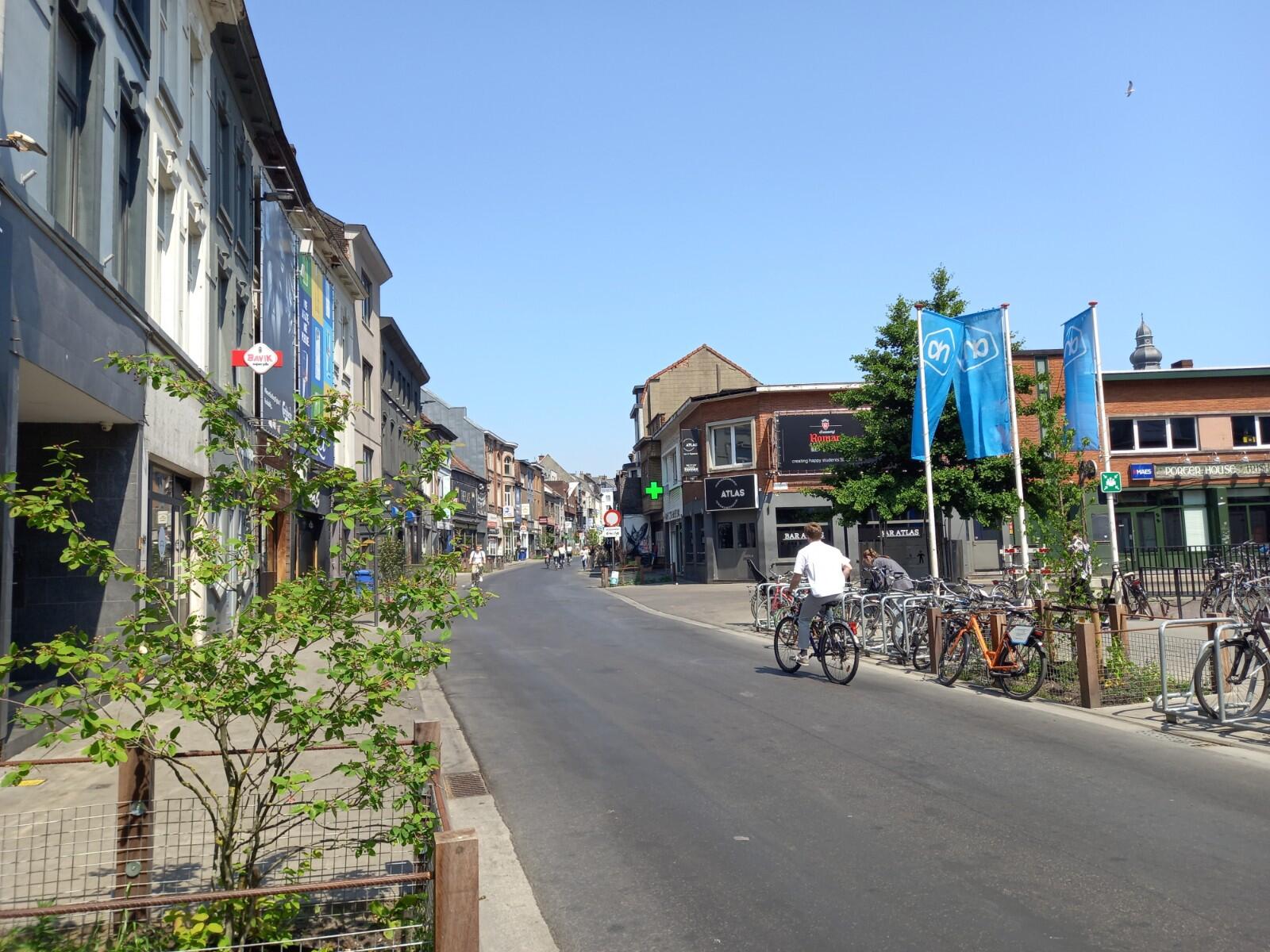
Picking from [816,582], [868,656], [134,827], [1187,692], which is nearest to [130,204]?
[816,582]

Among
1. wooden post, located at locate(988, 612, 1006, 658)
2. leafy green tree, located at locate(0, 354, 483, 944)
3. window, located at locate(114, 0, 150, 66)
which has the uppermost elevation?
window, located at locate(114, 0, 150, 66)

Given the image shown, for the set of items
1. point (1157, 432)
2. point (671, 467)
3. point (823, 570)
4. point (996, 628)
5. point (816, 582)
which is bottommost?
point (996, 628)

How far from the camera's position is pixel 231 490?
3.90 meters

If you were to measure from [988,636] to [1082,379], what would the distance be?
8903 mm

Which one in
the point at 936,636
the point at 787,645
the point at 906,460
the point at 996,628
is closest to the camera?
the point at 996,628

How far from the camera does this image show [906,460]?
21.7 metres

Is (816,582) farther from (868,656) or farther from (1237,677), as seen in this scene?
(1237,677)

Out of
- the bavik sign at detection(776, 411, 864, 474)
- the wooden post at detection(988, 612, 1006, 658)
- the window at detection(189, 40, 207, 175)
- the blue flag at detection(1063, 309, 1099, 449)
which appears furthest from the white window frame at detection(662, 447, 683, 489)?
the wooden post at detection(988, 612, 1006, 658)

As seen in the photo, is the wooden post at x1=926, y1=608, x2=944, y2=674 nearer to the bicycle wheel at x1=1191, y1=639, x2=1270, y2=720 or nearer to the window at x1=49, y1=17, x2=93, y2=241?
the bicycle wheel at x1=1191, y1=639, x2=1270, y2=720

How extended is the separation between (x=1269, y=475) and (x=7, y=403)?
40.9 meters

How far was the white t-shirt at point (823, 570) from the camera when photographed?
11.6 m

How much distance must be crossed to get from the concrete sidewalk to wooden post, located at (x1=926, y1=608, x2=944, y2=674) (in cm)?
27

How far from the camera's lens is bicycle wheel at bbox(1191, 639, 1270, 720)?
8305mm

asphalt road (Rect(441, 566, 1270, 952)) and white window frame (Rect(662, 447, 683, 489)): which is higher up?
white window frame (Rect(662, 447, 683, 489))
